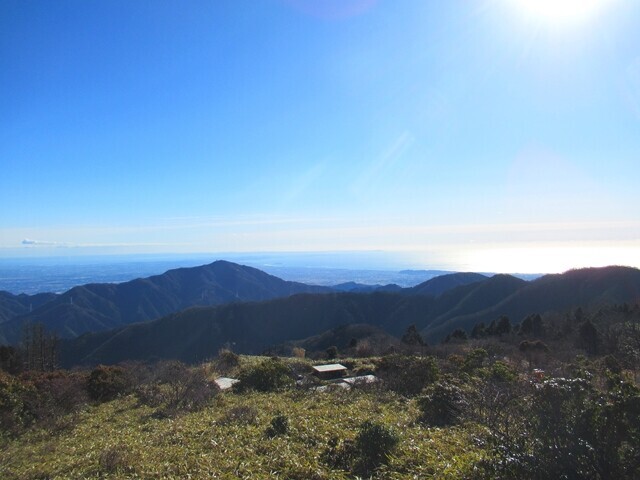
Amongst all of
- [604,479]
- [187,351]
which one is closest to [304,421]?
[604,479]

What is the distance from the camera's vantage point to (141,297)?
503 feet

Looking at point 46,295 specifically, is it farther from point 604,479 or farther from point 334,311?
point 604,479

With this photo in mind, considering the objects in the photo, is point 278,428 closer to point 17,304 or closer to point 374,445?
point 374,445

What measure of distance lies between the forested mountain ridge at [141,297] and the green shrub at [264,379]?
117179 millimetres

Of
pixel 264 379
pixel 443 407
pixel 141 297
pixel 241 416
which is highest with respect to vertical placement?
pixel 443 407

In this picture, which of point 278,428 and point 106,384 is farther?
point 106,384

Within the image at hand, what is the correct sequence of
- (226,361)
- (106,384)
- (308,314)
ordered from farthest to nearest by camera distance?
(308,314), (226,361), (106,384)

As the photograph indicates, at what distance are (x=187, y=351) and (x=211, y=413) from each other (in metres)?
76.4

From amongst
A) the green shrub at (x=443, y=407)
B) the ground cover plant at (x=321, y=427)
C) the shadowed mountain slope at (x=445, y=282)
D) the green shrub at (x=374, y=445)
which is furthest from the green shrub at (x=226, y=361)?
the shadowed mountain slope at (x=445, y=282)

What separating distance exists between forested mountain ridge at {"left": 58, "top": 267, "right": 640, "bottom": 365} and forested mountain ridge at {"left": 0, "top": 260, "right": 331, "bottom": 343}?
137ft

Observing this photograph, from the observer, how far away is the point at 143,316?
146 metres

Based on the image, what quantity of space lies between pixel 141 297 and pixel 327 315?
3719 inches

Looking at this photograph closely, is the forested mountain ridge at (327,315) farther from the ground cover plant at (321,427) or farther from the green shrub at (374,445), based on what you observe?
the green shrub at (374,445)

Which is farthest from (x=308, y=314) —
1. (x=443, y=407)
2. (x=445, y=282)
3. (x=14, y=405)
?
(x=443, y=407)
